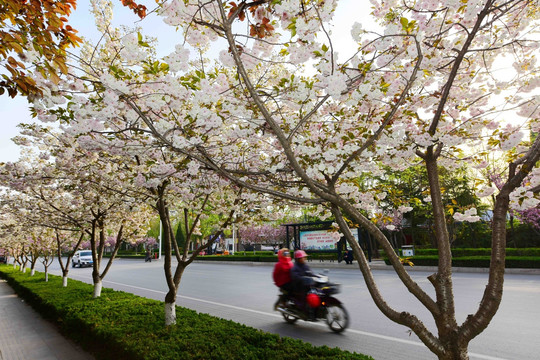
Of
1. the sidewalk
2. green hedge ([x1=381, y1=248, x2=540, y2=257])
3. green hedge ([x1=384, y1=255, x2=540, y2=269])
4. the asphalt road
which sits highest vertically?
green hedge ([x1=381, y1=248, x2=540, y2=257])

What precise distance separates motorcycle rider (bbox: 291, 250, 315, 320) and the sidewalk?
13.3ft

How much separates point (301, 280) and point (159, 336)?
332cm

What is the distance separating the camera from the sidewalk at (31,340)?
5.95 metres

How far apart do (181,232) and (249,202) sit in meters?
54.4

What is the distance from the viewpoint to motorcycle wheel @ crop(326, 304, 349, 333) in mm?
6963

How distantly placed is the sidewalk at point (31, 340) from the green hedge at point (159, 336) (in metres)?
0.20

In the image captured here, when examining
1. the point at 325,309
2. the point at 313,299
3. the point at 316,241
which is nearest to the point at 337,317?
the point at 325,309

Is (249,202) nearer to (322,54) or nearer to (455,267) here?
(322,54)

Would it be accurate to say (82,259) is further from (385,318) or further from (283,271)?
(385,318)

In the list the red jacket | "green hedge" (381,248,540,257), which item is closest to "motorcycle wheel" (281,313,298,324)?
the red jacket

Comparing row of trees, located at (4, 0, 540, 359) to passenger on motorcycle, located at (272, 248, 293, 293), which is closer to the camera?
row of trees, located at (4, 0, 540, 359)

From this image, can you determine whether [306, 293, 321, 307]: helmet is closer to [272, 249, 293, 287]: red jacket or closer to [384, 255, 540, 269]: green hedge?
[272, 249, 293, 287]: red jacket

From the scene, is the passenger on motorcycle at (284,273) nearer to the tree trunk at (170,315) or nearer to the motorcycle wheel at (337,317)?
the motorcycle wheel at (337,317)

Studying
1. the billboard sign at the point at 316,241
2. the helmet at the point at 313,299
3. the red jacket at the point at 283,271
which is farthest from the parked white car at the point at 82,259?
the helmet at the point at 313,299
